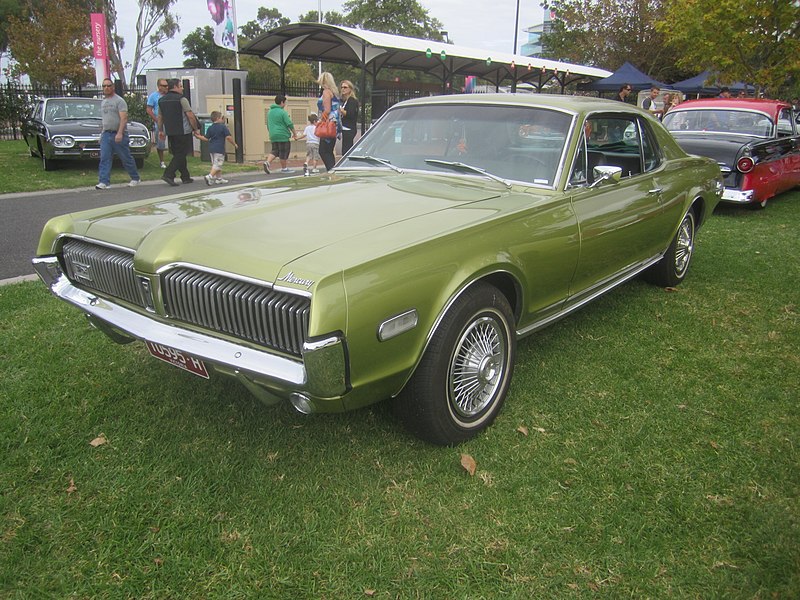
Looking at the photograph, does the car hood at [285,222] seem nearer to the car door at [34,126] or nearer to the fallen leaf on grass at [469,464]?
the fallen leaf on grass at [469,464]

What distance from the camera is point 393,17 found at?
5531 centimetres

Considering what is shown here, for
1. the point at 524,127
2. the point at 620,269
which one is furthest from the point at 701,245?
the point at 524,127

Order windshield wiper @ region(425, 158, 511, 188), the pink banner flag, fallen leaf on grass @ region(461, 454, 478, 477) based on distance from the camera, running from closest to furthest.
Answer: fallen leaf on grass @ region(461, 454, 478, 477) → windshield wiper @ region(425, 158, 511, 188) → the pink banner flag

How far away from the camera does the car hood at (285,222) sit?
98.8 inches

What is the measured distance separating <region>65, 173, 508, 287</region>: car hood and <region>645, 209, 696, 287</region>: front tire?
7.79ft

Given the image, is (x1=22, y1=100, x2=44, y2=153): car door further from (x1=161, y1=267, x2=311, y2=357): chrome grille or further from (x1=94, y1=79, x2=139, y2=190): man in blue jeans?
(x1=161, y1=267, x2=311, y2=357): chrome grille

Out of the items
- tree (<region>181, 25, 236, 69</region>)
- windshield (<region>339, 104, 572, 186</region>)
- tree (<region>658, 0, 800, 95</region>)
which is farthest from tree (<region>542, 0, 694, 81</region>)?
tree (<region>181, 25, 236, 69</region>)

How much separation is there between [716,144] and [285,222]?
8.37 metres

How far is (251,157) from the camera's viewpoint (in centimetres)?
1555

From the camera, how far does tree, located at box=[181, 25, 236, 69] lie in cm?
6156

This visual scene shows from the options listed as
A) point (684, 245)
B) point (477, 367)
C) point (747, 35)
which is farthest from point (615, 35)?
point (477, 367)

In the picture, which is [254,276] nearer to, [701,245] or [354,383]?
[354,383]

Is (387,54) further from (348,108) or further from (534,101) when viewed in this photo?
(534,101)

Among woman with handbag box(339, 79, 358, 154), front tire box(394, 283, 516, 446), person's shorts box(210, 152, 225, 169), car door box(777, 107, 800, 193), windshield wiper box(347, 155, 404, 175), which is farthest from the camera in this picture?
woman with handbag box(339, 79, 358, 154)
